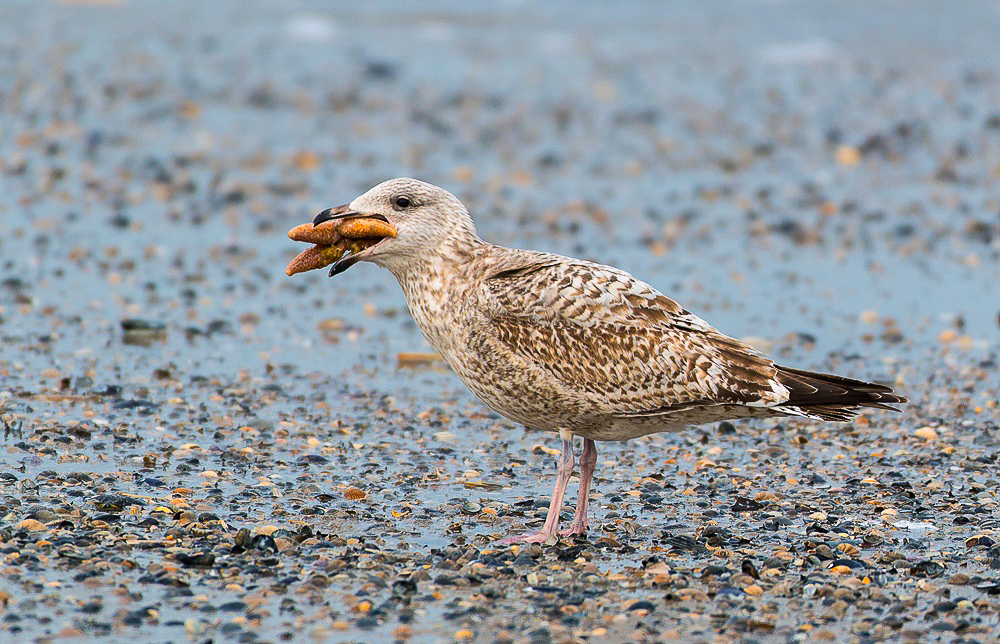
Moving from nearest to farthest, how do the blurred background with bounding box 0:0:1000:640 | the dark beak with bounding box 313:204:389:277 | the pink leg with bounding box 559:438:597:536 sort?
1. the pink leg with bounding box 559:438:597:536
2. the dark beak with bounding box 313:204:389:277
3. the blurred background with bounding box 0:0:1000:640

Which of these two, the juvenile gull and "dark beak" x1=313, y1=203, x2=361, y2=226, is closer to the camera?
the juvenile gull

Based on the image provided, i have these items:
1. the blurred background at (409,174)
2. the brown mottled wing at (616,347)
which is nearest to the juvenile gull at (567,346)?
the brown mottled wing at (616,347)

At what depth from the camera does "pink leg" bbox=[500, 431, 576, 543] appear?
7.59m

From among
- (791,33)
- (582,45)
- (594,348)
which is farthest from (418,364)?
(791,33)

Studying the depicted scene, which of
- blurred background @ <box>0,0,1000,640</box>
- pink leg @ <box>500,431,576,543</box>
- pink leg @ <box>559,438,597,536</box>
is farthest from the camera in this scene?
blurred background @ <box>0,0,1000,640</box>

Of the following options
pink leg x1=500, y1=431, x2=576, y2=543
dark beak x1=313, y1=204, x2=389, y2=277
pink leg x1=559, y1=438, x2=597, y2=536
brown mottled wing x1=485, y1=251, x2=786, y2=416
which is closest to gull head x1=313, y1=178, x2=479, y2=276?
dark beak x1=313, y1=204, x2=389, y2=277

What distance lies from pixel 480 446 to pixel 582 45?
18233mm

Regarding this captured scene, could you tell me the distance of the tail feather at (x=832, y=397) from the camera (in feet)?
25.0

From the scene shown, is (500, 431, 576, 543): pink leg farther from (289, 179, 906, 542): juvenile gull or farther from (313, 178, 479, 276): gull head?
(313, 178, 479, 276): gull head

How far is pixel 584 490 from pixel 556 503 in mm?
288

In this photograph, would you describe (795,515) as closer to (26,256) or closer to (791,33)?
(26,256)

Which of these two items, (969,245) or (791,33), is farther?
(791,33)

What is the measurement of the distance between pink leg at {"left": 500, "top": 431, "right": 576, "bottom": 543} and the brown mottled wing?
40cm

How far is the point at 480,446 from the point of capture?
9406 mm
